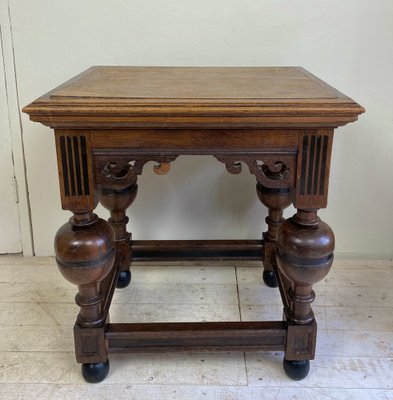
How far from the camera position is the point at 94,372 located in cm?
99

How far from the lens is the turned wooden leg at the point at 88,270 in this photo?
0.87 m

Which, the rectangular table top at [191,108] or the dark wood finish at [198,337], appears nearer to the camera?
the rectangular table top at [191,108]

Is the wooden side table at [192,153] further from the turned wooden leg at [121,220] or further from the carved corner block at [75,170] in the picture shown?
the turned wooden leg at [121,220]

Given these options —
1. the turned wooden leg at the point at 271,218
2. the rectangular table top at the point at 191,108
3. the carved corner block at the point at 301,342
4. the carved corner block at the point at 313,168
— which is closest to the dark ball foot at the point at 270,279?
the turned wooden leg at the point at 271,218

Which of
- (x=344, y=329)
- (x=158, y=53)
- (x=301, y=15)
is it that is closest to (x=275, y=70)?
(x=301, y=15)

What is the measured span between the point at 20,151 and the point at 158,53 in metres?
0.53

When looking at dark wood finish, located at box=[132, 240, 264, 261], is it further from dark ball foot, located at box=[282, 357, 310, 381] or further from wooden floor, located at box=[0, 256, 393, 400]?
dark ball foot, located at box=[282, 357, 310, 381]

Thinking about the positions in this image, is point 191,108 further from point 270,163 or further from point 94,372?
point 94,372

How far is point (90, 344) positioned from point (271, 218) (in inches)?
24.1

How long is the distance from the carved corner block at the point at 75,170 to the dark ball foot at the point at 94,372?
0.36m

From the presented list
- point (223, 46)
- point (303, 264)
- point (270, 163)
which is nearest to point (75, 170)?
point (270, 163)

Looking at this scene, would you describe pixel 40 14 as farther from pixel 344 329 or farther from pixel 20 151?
pixel 344 329

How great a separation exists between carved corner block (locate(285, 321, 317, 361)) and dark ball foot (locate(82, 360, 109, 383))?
1.31 feet

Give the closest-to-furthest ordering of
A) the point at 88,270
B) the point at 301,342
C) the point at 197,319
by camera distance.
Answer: the point at 88,270 → the point at 301,342 → the point at 197,319
